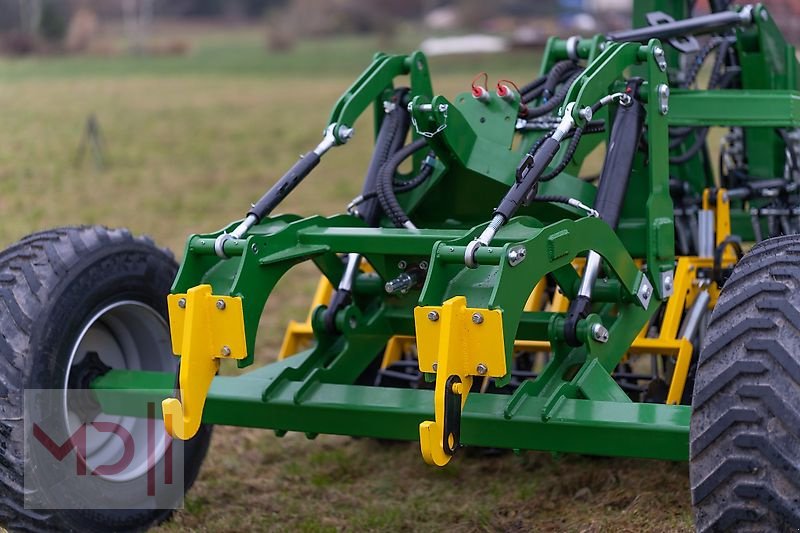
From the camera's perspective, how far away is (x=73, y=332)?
4.50 metres

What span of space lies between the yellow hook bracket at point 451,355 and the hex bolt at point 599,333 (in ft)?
2.79

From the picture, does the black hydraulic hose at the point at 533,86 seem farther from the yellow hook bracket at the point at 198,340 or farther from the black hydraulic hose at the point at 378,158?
the yellow hook bracket at the point at 198,340

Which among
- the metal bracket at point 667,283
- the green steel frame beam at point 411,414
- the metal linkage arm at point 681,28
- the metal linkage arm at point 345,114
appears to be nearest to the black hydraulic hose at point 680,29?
the metal linkage arm at point 681,28

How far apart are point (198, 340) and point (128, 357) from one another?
1.11 metres

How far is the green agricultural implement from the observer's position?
363cm

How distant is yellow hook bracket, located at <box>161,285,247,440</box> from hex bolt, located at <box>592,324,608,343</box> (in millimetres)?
1275

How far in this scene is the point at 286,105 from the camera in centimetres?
2616

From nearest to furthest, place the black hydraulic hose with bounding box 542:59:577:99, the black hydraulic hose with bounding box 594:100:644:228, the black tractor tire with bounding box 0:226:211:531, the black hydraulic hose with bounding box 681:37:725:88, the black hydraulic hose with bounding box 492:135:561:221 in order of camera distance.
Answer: the black hydraulic hose with bounding box 492:135:561:221 < the black tractor tire with bounding box 0:226:211:531 < the black hydraulic hose with bounding box 594:100:644:228 < the black hydraulic hose with bounding box 542:59:577:99 < the black hydraulic hose with bounding box 681:37:725:88

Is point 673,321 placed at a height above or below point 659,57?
below

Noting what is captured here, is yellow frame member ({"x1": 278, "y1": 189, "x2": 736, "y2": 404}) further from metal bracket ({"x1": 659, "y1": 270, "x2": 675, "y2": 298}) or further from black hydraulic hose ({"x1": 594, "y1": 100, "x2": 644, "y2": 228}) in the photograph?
black hydraulic hose ({"x1": 594, "y1": 100, "x2": 644, "y2": 228})

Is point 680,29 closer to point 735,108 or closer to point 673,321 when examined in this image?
point 735,108

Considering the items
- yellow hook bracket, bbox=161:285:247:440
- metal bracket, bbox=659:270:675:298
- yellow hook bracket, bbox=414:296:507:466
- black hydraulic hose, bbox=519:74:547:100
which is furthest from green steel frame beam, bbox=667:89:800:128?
yellow hook bracket, bbox=161:285:247:440

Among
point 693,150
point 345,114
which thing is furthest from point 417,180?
point 693,150

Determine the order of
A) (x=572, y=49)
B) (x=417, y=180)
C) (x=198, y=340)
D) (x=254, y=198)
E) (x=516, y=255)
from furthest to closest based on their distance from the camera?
(x=254, y=198)
(x=572, y=49)
(x=417, y=180)
(x=198, y=340)
(x=516, y=255)
